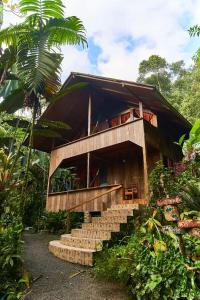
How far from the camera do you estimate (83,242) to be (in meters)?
7.21

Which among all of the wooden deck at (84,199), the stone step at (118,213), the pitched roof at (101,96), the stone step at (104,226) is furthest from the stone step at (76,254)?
the pitched roof at (101,96)

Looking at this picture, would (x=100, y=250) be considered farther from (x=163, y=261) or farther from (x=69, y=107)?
(x=69, y=107)

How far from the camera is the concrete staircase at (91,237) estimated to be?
649cm

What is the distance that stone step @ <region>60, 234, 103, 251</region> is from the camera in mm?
6611

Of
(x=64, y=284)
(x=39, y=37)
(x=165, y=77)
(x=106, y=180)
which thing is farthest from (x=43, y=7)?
(x=165, y=77)

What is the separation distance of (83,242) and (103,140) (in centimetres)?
461

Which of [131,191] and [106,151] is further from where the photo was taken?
[106,151]

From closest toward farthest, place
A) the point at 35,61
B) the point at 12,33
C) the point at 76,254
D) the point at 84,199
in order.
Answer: the point at 35,61, the point at 12,33, the point at 76,254, the point at 84,199

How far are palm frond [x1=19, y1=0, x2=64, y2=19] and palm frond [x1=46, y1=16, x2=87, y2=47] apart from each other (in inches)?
8.8

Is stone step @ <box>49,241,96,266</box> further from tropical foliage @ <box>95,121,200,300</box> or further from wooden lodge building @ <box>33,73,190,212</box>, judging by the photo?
wooden lodge building @ <box>33,73,190,212</box>

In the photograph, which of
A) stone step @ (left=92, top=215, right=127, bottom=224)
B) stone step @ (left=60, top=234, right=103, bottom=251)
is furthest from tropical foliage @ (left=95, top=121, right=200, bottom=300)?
stone step @ (left=92, top=215, right=127, bottom=224)

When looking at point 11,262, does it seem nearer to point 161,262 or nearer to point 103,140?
point 161,262

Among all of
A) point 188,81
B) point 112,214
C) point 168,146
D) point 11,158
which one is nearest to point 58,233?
point 112,214

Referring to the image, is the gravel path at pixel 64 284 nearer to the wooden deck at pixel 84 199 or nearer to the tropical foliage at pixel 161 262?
the tropical foliage at pixel 161 262
